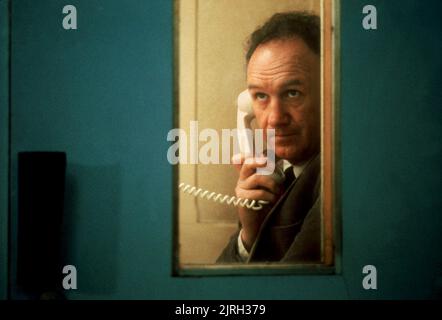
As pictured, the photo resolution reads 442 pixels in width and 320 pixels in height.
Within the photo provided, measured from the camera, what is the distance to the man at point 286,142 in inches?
65.5

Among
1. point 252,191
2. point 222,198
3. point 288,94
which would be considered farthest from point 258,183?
point 288,94

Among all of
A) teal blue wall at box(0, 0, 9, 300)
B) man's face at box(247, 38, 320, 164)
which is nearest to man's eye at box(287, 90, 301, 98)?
man's face at box(247, 38, 320, 164)

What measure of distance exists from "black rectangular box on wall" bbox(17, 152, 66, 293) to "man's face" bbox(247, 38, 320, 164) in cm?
87

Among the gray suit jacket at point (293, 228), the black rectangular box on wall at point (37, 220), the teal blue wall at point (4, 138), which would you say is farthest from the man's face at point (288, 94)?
the teal blue wall at point (4, 138)

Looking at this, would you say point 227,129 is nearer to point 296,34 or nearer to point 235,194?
point 235,194

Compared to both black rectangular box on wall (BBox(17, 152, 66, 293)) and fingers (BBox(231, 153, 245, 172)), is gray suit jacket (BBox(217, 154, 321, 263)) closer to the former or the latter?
fingers (BBox(231, 153, 245, 172))

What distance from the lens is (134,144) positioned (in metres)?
1.65

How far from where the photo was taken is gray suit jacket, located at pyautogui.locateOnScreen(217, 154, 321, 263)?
1677 millimetres

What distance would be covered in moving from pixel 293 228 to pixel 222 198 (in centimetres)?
33

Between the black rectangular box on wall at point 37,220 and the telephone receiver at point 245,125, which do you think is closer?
the black rectangular box on wall at point 37,220

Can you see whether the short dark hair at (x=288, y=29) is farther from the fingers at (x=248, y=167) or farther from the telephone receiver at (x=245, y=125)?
the fingers at (x=248, y=167)

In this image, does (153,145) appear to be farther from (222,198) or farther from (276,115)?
(276,115)

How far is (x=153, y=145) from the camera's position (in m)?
1.65
